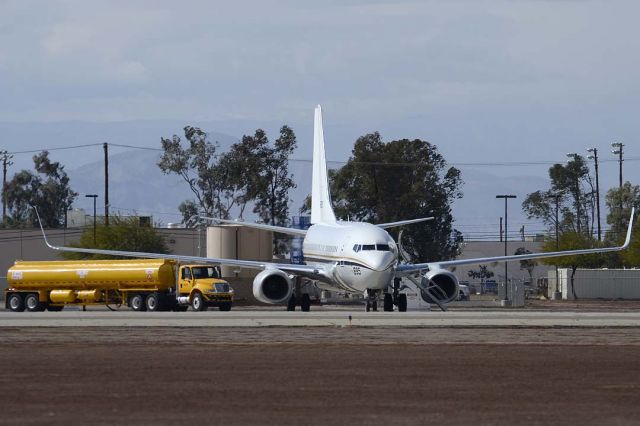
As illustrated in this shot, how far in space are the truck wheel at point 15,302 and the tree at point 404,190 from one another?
7196 cm

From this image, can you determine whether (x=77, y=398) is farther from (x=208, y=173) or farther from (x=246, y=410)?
(x=208, y=173)

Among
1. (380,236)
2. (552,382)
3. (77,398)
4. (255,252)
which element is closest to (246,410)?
(77,398)

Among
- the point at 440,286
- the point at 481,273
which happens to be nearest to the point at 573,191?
the point at 481,273

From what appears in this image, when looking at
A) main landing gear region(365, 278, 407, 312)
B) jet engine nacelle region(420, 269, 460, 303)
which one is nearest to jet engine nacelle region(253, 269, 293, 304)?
main landing gear region(365, 278, 407, 312)

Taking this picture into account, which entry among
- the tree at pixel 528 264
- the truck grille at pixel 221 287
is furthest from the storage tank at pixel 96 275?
the tree at pixel 528 264

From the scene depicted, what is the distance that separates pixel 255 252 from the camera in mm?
Answer: 87812

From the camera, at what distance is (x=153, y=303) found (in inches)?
2435

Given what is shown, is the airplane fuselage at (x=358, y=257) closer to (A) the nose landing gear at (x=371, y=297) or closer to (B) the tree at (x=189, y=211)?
(A) the nose landing gear at (x=371, y=297)

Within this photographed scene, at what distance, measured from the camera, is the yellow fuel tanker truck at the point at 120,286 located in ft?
202

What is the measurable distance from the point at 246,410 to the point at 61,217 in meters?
161

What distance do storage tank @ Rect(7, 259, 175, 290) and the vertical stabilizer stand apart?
9.36m

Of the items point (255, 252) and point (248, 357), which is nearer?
point (248, 357)

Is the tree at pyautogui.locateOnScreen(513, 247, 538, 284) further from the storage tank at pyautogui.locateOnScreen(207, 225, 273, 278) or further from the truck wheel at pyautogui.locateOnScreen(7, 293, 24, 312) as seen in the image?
the truck wheel at pyautogui.locateOnScreen(7, 293, 24, 312)

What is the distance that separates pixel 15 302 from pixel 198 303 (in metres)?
10.3
